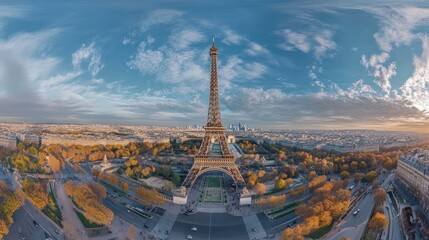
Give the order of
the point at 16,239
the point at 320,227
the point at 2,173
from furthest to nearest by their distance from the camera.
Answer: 1. the point at 2,173
2. the point at 320,227
3. the point at 16,239

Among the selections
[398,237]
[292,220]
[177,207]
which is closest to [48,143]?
[177,207]

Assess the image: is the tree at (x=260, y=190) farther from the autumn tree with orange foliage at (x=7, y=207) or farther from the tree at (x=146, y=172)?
the autumn tree with orange foliage at (x=7, y=207)

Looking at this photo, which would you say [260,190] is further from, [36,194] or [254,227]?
[36,194]

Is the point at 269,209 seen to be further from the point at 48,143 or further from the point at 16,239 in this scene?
the point at 48,143

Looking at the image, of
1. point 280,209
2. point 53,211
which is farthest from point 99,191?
point 280,209

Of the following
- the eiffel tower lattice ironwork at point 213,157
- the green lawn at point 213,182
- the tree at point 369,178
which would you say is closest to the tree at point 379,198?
the tree at point 369,178

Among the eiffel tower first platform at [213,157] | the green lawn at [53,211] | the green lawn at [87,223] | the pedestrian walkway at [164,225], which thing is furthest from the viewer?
the eiffel tower first platform at [213,157]

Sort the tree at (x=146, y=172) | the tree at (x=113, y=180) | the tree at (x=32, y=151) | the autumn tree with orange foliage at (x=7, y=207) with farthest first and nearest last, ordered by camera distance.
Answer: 1. the tree at (x=32, y=151)
2. the tree at (x=146, y=172)
3. the tree at (x=113, y=180)
4. the autumn tree with orange foliage at (x=7, y=207)
